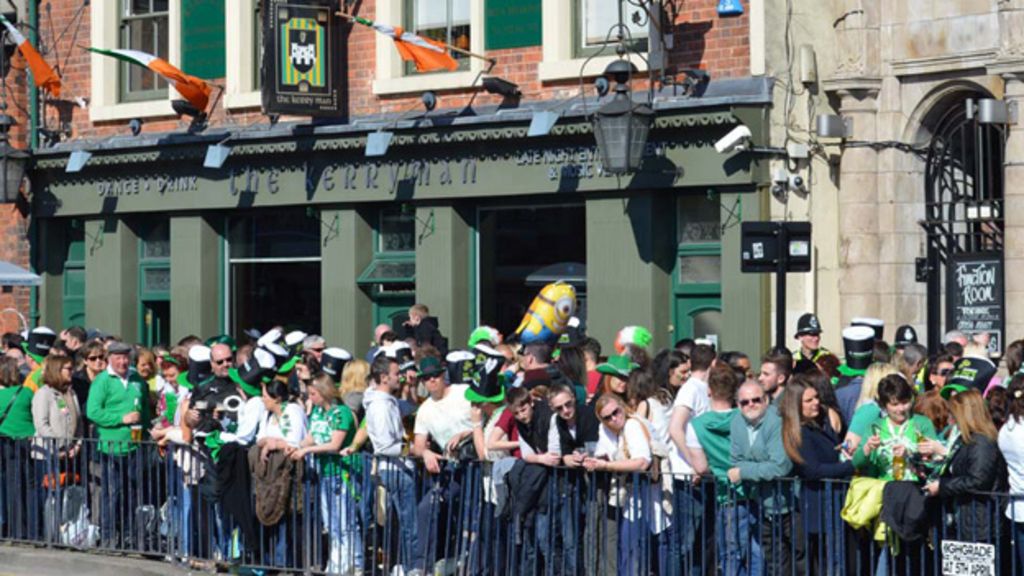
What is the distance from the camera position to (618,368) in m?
13.6

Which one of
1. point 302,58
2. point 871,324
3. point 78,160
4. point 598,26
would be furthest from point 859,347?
point 78,160

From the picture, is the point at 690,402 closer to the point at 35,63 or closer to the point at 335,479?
the point at 335,479

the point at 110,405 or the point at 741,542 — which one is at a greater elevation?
the point at 110,405

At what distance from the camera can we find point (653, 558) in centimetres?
1261

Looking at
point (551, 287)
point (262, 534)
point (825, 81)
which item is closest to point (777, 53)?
point (825, 81)

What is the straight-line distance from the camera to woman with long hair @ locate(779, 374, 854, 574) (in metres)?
11.8

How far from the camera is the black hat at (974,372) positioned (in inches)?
517

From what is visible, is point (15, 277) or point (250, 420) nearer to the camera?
point (250, 420)

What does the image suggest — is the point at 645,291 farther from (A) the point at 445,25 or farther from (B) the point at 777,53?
(A) the point at 445,25

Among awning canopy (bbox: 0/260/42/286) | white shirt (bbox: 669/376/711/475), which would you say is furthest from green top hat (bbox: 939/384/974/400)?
awning canopy (bbox: 0/260/42/286)

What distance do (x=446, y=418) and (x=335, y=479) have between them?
0.91 m

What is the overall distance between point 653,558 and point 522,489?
96 cm

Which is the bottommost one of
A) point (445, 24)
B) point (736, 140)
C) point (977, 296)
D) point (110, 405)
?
point (110, 405)

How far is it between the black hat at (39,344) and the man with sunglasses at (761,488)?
26.6ft
